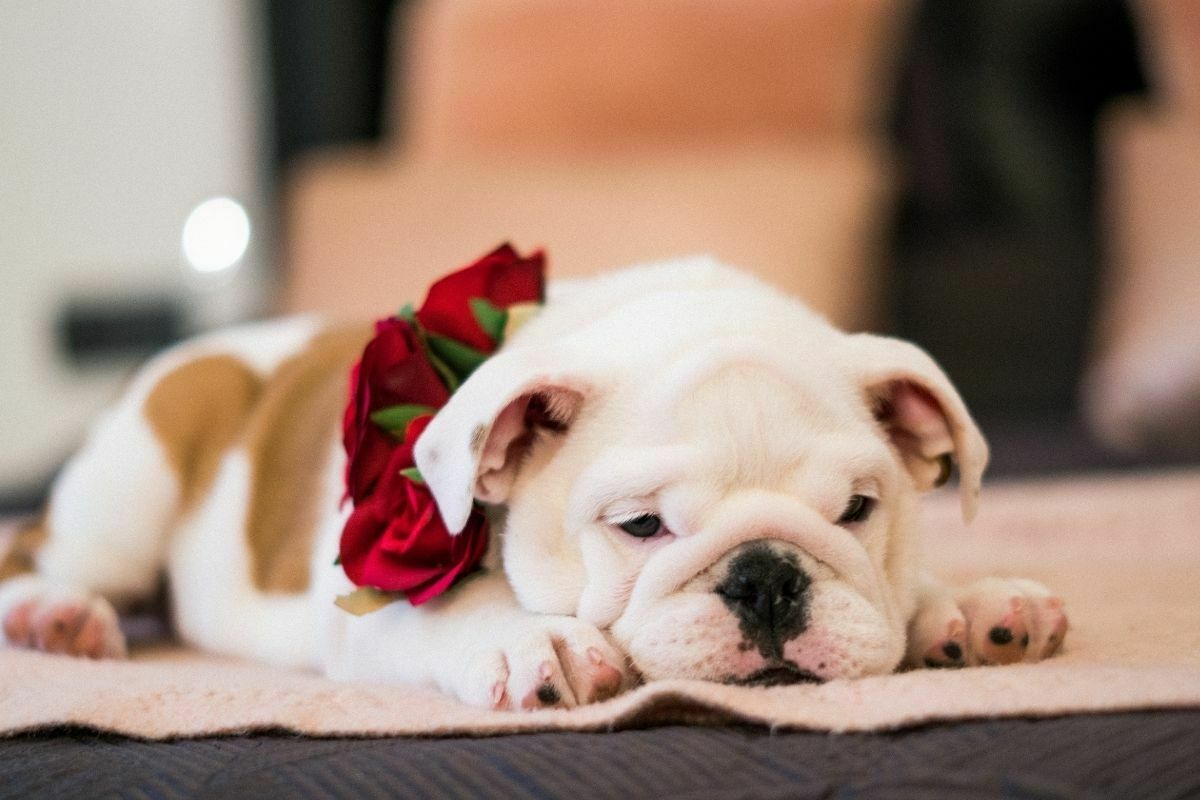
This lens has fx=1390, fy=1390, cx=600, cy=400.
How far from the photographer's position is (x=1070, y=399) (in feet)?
11.6

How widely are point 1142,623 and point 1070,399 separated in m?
2.33

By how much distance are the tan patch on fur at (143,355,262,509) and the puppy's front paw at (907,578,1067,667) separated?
108 centimetres

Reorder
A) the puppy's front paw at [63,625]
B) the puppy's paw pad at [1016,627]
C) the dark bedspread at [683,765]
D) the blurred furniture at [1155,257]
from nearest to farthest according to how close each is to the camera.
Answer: the dark bedspread at [683,765] → the puppy's paw pad at [1016,627] → the puppy's front paw at [63,625] → the blurred furniture at [1155,257]

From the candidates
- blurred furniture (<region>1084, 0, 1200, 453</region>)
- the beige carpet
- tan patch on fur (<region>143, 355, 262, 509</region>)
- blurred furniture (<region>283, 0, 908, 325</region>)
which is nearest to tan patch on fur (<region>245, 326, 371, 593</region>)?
tan patch on fur (<region>143, 355, 262, 509</region>)

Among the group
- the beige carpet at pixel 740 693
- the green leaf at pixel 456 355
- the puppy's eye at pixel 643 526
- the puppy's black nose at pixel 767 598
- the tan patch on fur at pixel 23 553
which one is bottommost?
the tan patch on fur at pixel 23 553

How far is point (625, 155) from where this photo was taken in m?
3.28

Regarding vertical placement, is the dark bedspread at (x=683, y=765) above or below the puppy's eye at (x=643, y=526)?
below

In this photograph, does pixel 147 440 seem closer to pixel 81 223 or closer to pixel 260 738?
pixel 260 738

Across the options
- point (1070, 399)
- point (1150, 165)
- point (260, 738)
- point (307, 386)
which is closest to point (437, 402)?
point (260, 738)

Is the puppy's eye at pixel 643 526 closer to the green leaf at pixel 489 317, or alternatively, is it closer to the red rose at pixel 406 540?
the red rose at pixel 406 540

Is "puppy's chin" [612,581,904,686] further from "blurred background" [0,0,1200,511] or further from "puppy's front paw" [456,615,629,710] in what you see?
"blurred background" [0,0,1200,511]

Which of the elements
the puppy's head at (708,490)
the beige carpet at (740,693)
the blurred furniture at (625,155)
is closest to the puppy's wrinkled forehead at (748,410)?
the puppy's head at (708,490)

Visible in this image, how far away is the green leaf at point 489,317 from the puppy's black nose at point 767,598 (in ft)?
1.47

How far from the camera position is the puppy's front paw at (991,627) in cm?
125
